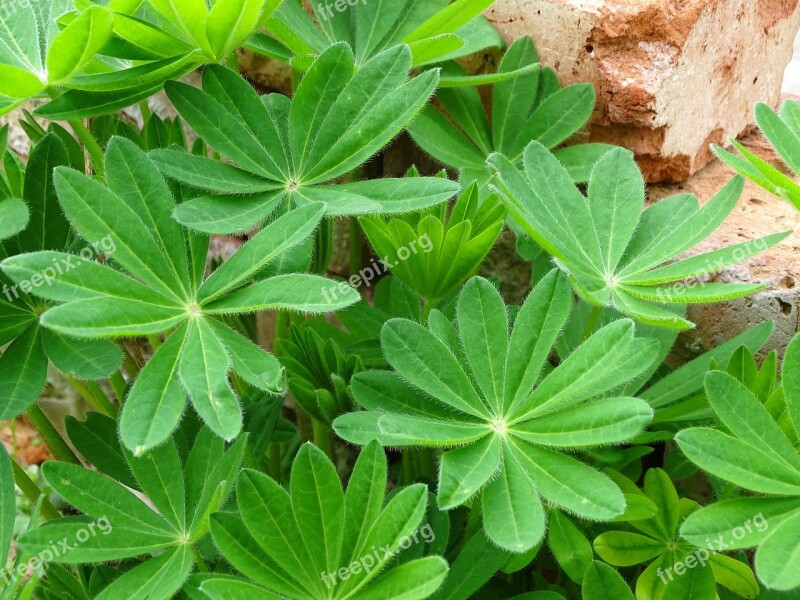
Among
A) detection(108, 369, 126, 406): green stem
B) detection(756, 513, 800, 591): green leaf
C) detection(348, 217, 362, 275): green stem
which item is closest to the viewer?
detection(756, 513, 800, 591): green leaf

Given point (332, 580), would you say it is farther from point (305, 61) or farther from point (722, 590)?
point (305, 61)

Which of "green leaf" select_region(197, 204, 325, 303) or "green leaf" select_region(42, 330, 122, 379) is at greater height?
"green leaf" select_region(197, 204, 325, 303)

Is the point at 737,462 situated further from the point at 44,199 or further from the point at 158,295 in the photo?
the point at 44,199

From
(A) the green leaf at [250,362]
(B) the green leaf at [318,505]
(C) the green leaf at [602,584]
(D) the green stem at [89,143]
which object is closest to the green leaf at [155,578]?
(B) the green leaf at [318,505]

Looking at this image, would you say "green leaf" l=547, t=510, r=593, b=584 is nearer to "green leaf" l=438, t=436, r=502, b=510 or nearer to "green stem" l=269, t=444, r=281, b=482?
"green leaf" l=438, t=436, r=502, b=510

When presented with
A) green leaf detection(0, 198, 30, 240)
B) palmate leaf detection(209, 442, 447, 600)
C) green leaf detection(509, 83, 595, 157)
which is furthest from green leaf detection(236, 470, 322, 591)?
green leaf detection(509, 83, 595, 157)

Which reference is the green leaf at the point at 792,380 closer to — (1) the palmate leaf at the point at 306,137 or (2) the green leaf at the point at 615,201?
(2) the green leaf at the point at 615,201
